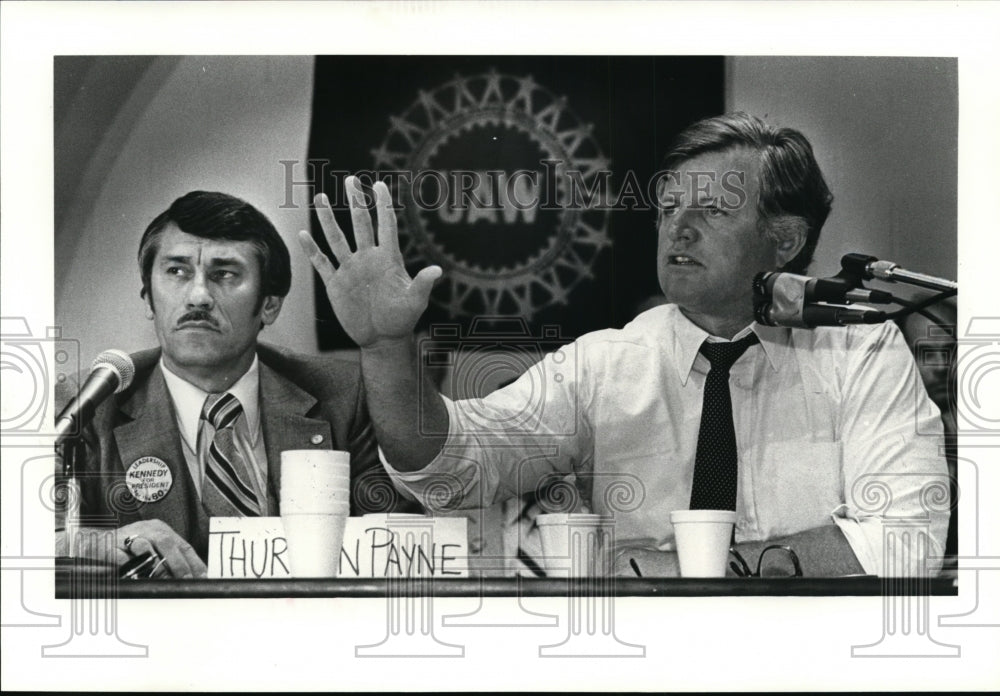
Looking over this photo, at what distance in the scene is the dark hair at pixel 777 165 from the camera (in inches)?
141

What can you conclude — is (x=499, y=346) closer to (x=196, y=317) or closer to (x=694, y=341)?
(x=694, y=341)

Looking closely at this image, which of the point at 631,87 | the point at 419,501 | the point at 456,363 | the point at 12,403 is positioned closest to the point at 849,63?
the point at 631,87

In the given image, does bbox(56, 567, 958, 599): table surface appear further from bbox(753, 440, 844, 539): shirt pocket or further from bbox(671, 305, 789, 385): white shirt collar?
bbox(671, 305, 789, 385): white shirt collar

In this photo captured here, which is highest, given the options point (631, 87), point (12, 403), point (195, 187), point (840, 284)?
point (631, 87)

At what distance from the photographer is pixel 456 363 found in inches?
139

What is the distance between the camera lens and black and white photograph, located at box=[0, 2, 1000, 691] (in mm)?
3484

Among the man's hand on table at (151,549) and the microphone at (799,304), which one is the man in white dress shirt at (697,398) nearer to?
the microphone at (799,304)

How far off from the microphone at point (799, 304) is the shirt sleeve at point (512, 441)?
0.46 metres

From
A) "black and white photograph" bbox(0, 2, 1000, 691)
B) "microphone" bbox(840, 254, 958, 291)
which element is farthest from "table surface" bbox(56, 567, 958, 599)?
"microphone" bbox(840, 254, 958, 291)

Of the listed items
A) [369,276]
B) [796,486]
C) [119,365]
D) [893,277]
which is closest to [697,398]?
[796,486]

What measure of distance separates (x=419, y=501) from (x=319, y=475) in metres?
0.24

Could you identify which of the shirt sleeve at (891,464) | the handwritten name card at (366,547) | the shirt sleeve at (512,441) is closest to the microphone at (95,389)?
the handwritten name card at (366,547)

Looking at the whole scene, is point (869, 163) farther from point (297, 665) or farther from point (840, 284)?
point (297, 665)

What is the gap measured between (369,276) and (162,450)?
2.07 feet
